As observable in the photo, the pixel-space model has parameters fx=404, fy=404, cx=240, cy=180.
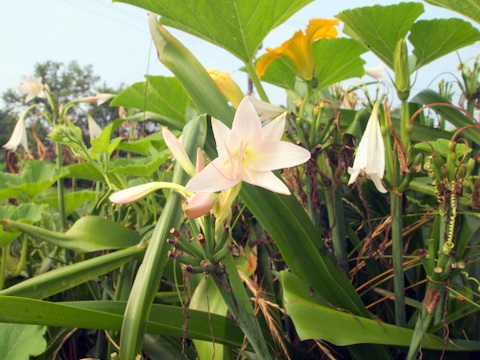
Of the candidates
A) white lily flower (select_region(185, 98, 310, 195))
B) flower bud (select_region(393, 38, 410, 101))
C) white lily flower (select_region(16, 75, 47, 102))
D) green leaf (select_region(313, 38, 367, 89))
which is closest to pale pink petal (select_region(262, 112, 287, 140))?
white lily flower (select_region(185, 98, 310, 195))

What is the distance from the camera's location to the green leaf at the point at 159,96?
0.71 m

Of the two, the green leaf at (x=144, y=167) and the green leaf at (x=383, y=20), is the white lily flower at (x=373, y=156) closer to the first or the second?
the green leaf at (x=383, y=20)

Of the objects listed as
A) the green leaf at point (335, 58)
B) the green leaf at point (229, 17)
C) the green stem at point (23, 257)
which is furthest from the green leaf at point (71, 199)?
the green leaf at point (335, 58)

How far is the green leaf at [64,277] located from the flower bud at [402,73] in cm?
36

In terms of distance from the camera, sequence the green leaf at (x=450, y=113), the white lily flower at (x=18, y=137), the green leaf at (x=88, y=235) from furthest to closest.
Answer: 1. the white lily flower at (x=18, y=137)
2. the green leaf at (x=450, y=113)
3. the green leaf at (x=88, y=235)

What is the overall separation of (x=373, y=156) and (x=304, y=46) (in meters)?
0.23

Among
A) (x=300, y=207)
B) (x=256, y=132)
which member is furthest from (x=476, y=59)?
(x=256, y=132)

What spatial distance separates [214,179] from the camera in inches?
11.0

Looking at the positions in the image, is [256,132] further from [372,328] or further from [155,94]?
[155,94]

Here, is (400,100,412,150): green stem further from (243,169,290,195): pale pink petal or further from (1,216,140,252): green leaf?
(1,216,140,252): green leaf

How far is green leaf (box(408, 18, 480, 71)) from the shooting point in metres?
0.54

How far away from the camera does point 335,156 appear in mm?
529

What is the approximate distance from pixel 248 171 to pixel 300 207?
20cm

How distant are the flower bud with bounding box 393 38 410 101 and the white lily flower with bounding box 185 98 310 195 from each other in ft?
0.73
